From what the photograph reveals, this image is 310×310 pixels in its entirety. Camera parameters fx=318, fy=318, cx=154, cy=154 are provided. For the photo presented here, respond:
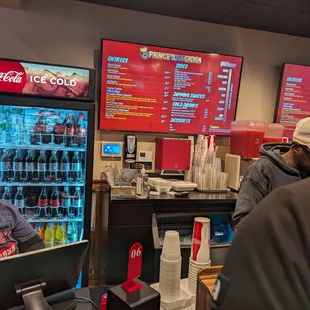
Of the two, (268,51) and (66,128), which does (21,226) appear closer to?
(66,128)

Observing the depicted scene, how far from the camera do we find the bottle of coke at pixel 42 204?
8.91 ft

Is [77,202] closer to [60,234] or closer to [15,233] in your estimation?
[60,234]

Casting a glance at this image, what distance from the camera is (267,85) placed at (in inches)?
149

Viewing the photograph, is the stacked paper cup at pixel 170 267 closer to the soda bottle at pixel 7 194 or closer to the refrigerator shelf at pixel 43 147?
the refrigerator shelf at pixel 43 147

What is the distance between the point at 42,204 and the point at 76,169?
41 centimetres

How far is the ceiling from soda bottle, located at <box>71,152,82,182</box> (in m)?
1.58

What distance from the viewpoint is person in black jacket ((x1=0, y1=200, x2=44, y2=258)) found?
186 cm

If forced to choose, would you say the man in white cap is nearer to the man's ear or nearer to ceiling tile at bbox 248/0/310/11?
the man's ear

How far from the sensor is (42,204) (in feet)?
8.91

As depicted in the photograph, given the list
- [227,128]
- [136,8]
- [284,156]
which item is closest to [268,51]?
[227,128]

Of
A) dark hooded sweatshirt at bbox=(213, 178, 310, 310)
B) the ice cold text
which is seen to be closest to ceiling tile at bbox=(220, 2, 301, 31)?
the ice cold text

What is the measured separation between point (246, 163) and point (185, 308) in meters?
2.24

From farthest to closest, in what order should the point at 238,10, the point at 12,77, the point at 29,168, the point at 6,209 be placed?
the point at 238,10
the point at 29,168
the point at 12,77
the point at 6,209

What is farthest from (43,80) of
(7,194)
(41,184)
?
(7,194)
